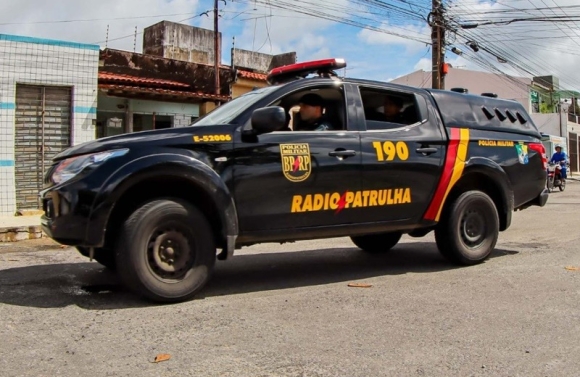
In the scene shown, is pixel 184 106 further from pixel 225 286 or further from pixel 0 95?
pixel 225 286

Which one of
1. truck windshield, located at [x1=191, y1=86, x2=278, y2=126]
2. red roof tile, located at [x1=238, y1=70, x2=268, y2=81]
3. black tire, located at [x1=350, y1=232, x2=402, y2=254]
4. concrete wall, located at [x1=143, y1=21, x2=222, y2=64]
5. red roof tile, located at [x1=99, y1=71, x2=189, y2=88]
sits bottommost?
black tire, located at [x1=350, y1=232, x2=402, y2=254]

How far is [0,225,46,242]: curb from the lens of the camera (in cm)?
869

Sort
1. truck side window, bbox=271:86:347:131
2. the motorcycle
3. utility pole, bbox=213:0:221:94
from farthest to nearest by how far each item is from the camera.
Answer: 1. the motorcycle
2. utility pole, bbox=213:0:221:94
3. truck side window, bbox=271:86:347:131

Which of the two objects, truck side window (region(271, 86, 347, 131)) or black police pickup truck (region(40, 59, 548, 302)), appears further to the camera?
truck side window (region(271, 86, 347, 131))

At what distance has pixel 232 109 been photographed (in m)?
5.03

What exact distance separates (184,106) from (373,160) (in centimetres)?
1144

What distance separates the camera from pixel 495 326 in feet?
12.6

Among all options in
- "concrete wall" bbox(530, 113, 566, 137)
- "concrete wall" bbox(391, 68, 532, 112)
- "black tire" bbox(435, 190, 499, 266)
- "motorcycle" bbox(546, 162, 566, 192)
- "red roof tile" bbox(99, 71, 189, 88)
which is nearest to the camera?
"black tire" bbox(435, 190, 499, 266)

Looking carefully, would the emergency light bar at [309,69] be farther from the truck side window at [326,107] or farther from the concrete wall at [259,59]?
the concrete wall at [259,59]

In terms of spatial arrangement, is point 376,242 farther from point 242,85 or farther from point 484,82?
point 484,82

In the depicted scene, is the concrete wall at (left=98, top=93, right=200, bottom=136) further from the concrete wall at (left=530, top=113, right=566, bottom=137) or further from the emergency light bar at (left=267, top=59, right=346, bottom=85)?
the concrete wall at (left=530, top=113, right=566, bottom=137)

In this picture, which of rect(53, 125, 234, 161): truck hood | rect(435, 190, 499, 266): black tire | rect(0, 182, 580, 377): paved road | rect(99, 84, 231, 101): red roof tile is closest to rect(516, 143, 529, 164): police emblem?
rect(435, 190, 499, 266): black tire

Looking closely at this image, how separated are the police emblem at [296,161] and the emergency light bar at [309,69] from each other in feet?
3.43

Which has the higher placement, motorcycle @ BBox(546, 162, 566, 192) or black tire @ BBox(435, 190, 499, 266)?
motorcycle @ BBox(546, 162, 566, 192)
